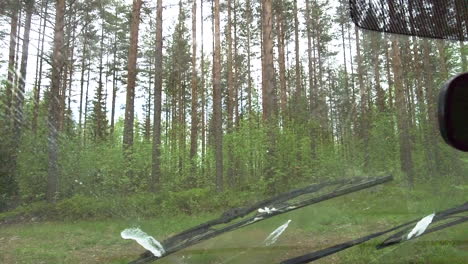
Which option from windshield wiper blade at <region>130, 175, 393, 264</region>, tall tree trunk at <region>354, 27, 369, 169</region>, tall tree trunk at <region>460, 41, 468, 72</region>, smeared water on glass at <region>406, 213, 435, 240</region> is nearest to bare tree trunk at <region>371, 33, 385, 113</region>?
tall tree trunk at <region>354, 27, 369, 169</region>

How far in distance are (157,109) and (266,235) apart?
9.34ft

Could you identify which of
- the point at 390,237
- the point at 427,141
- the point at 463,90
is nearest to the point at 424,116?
the point at 427,141

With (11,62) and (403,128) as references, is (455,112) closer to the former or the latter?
(403,128)

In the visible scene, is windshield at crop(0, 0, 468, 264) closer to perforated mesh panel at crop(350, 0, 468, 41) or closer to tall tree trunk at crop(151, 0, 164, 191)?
tall tree trunk at crop(151, 0, 164, 191)

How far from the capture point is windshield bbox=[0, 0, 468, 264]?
3.28 meters

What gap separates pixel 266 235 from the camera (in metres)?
3.30

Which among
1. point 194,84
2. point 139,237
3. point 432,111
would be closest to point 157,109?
point 194,84

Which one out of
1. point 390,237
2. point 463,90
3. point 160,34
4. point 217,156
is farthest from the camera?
point 160,34

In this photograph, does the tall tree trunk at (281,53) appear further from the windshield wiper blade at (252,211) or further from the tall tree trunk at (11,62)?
the tall tree trunk at (11,62)

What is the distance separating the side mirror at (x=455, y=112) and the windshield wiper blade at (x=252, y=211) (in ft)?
5.57

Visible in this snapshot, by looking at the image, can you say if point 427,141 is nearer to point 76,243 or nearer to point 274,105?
point 274,105

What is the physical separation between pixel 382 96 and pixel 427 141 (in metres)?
1.51

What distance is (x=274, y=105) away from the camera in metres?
6.07

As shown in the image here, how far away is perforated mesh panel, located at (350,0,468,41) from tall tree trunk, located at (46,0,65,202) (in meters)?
3.13
